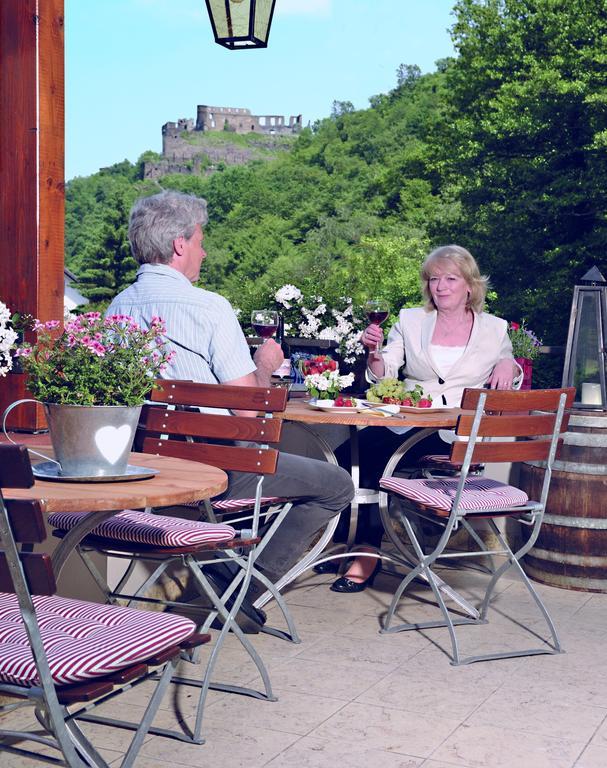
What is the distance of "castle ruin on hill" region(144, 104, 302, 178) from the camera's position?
325 feet

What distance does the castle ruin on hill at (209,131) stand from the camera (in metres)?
99.0

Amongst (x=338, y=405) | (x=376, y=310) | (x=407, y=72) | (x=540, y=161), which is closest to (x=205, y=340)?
(x=338, y=405)

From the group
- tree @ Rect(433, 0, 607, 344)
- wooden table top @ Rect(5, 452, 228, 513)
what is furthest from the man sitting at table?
tree @ Rect(433, 0, 607, 344)

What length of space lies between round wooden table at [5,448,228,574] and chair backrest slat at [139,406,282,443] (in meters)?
Answer: 0.36

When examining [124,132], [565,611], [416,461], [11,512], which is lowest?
[565,611]

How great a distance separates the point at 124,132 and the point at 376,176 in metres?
34.7

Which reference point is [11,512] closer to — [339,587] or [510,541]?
[339,587]

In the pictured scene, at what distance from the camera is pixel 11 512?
1.76 meters

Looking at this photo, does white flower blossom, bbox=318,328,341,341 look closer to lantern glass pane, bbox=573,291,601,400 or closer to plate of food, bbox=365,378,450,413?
lantern glass pane, bbox=573,291,601,400

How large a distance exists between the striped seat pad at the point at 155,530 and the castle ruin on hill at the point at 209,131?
302 ft

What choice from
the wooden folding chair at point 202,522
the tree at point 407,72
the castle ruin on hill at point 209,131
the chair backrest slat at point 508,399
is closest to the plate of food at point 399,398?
the chair backrest slat at point 508,399

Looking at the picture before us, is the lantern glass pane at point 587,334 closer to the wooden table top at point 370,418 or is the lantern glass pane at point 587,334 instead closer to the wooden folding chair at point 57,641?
the wooden table top at point 370,418

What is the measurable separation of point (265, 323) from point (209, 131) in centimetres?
10586

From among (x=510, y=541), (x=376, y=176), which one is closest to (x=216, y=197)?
(x=376, y=176)
